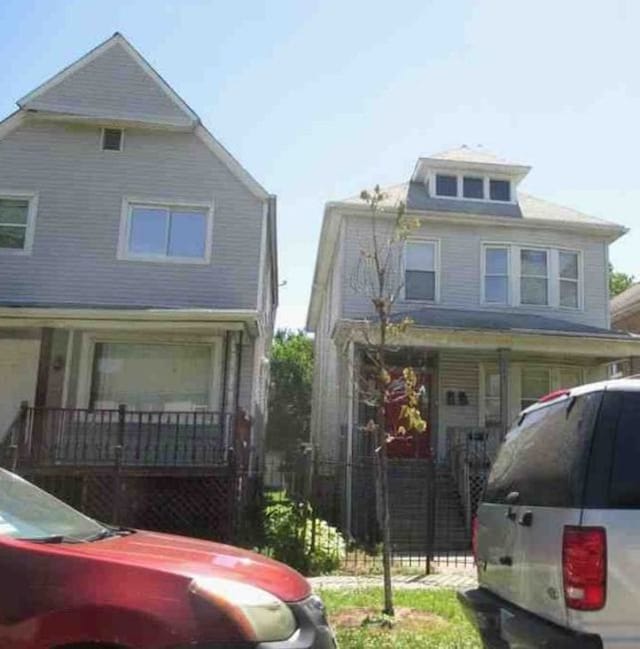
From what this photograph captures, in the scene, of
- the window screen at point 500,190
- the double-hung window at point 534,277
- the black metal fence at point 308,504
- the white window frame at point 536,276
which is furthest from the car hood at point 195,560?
the window screen at point 500,190

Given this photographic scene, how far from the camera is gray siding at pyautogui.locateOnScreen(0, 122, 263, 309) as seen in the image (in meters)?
14.1

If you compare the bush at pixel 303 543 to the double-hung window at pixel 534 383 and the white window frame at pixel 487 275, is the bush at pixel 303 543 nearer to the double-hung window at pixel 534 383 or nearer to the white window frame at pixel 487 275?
the double-hung window at pixel 534 383

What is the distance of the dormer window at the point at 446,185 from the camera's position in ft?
58.2

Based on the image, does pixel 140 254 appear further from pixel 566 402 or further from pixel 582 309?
pixel 566 402

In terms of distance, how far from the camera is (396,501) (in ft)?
44.6

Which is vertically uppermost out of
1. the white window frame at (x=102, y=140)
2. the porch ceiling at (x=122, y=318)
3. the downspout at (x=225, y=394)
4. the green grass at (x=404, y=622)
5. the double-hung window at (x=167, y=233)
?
the white window frame at (x=102, y=140)

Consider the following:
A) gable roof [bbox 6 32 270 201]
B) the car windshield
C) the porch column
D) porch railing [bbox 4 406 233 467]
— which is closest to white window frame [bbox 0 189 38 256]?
gable roof [bbox 6 32 270 201]

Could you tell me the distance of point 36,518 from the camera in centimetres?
379

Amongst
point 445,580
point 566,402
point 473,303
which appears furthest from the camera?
point 473,303

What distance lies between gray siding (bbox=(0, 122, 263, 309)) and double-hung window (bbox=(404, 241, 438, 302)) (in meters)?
3.93

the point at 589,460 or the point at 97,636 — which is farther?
the point at 589,460

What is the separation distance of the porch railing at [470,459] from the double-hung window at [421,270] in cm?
324

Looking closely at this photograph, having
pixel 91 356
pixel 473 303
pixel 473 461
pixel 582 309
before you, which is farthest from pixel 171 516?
pixel 582 309

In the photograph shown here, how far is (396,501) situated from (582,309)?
699 centimetres
